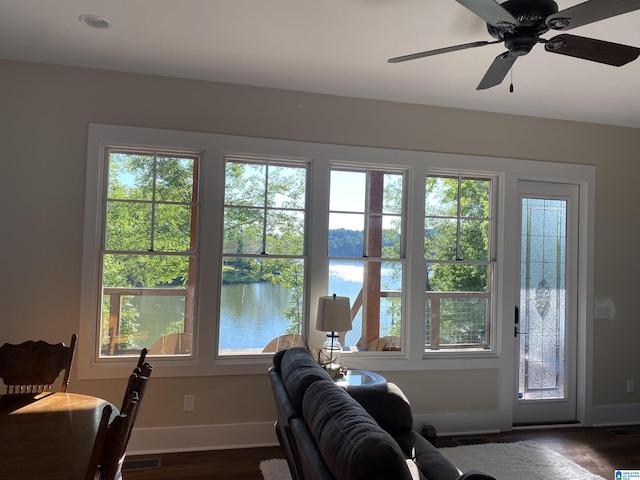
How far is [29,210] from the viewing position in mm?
3357

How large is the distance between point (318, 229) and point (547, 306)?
2.37 metres

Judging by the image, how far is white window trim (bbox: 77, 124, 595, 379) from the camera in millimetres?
3451

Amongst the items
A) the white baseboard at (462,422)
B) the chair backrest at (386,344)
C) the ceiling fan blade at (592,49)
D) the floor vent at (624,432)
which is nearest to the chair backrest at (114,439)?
the ceiling fan blade at (592,49)

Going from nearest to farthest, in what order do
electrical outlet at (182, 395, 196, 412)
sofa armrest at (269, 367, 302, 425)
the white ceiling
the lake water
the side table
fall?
sofa armrest at (269, 367, 302, 425) → the white ceiling → the side table → electrical outlet at (182, 395, 196, 412) → the lake water

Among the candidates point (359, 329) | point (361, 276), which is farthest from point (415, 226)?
point (359, 329)

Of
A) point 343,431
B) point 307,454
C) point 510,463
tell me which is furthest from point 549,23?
point 510,463

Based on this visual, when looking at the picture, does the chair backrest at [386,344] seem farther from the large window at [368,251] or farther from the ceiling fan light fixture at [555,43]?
the ceiling fan light fixture at [555,43]

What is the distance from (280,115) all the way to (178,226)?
1.21 m

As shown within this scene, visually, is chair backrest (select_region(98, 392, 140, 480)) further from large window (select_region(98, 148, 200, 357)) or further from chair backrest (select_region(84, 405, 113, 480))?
large window (select_region(98, 148, 200, 357))

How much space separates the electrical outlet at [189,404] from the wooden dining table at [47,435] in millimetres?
1206

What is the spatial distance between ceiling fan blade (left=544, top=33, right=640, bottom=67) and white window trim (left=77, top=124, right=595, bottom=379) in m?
1.84

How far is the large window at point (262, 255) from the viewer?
376 centimetres

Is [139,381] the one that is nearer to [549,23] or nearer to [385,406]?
[385,406]

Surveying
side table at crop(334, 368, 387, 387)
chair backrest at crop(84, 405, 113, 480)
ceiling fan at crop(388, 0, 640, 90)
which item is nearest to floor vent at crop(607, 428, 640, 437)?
side table at crop(334, 368, 387, 387)
